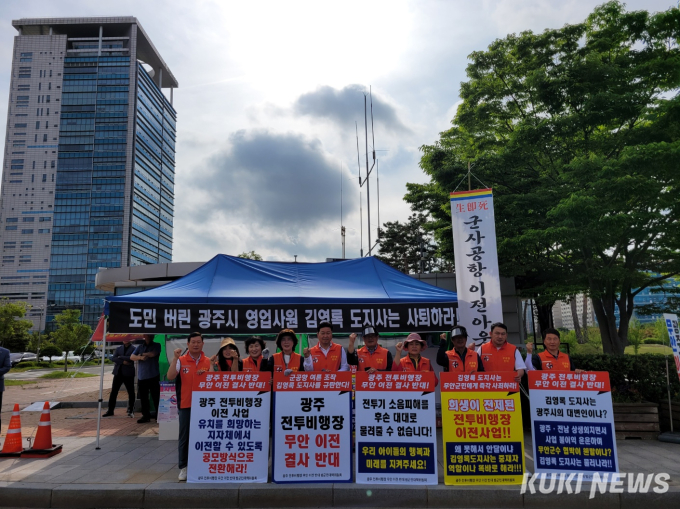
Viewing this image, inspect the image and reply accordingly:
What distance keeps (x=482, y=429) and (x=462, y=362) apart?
52.3 inches

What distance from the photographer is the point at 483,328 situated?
8125 millimetres

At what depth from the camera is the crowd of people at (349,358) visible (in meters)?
5.73

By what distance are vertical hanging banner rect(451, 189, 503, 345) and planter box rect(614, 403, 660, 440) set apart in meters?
2.49

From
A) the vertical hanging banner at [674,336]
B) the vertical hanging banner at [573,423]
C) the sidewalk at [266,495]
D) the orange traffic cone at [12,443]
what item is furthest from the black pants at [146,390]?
the vertical hanging banner at [674,336]

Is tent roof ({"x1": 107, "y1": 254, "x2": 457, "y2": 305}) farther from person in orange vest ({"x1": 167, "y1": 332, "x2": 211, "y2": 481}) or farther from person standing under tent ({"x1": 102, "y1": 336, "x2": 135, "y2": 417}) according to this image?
person standing under tent ({"x1": 102, "y1": 336, "x2": 135, "y2": 417})

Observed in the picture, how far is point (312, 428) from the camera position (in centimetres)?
529

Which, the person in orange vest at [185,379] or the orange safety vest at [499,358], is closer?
the person in orange vest at [185,379]

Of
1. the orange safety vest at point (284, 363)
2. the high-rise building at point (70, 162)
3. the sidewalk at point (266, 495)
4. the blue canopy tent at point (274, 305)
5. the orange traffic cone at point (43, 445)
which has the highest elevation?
the high-rise building at point (70, 162)

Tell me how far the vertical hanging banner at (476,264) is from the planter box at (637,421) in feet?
8.16

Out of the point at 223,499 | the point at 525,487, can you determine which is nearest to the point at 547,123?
the point at 525,487

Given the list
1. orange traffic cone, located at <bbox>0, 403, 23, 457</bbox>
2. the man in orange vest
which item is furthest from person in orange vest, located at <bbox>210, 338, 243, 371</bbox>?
orange traffic cone, located at <bbox>0, 403, 23, 457</bbox>

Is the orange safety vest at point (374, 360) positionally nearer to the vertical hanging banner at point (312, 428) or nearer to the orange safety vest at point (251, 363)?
the vertical hanging banner at point (312, 428)

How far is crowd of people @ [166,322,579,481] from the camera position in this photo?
5730 millimetres

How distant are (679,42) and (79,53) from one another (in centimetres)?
12943
